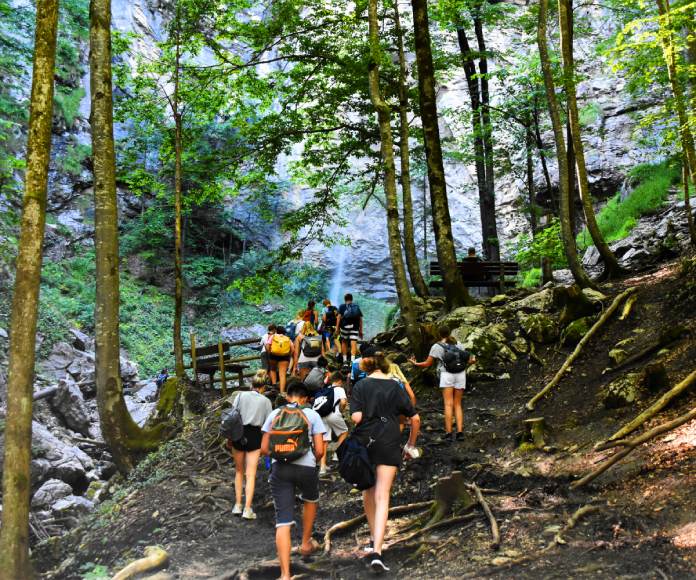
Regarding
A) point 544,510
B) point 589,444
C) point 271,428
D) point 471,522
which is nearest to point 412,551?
point 471,522

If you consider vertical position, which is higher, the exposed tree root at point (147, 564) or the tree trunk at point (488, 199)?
the tree trunk at point (488, 199)

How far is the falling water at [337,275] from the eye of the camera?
36.4 metres

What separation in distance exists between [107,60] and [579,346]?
28.8 feet

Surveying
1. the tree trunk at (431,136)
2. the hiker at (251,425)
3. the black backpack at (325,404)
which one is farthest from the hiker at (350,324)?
the hiker at (251,425)

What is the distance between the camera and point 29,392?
582cm

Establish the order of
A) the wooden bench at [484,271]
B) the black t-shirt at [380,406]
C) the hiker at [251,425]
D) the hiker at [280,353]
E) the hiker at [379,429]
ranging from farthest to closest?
the wooden bench at [484,271] < the hiker at [280,353] < the hiker at [251,425] < the black t-shirt at [380,406] < the hiker at [379,429]

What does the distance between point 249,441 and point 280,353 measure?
3.77 meters

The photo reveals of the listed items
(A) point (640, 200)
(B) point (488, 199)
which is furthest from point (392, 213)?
(A) point (640, 200)

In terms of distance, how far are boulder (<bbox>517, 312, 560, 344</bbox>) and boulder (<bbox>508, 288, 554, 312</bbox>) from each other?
2.33 ft

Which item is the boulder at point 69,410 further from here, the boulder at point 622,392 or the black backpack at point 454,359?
the boulder at point 622,392

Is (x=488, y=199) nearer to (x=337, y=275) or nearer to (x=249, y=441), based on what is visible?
(x=249, y=441)

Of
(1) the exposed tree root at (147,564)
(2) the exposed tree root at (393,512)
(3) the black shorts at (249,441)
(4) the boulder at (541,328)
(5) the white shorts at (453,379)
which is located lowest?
(1) the exposed tree root at (147,564)

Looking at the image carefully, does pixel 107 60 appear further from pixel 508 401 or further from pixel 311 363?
pixel 508 401

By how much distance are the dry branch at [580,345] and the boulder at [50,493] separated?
28.2ft
